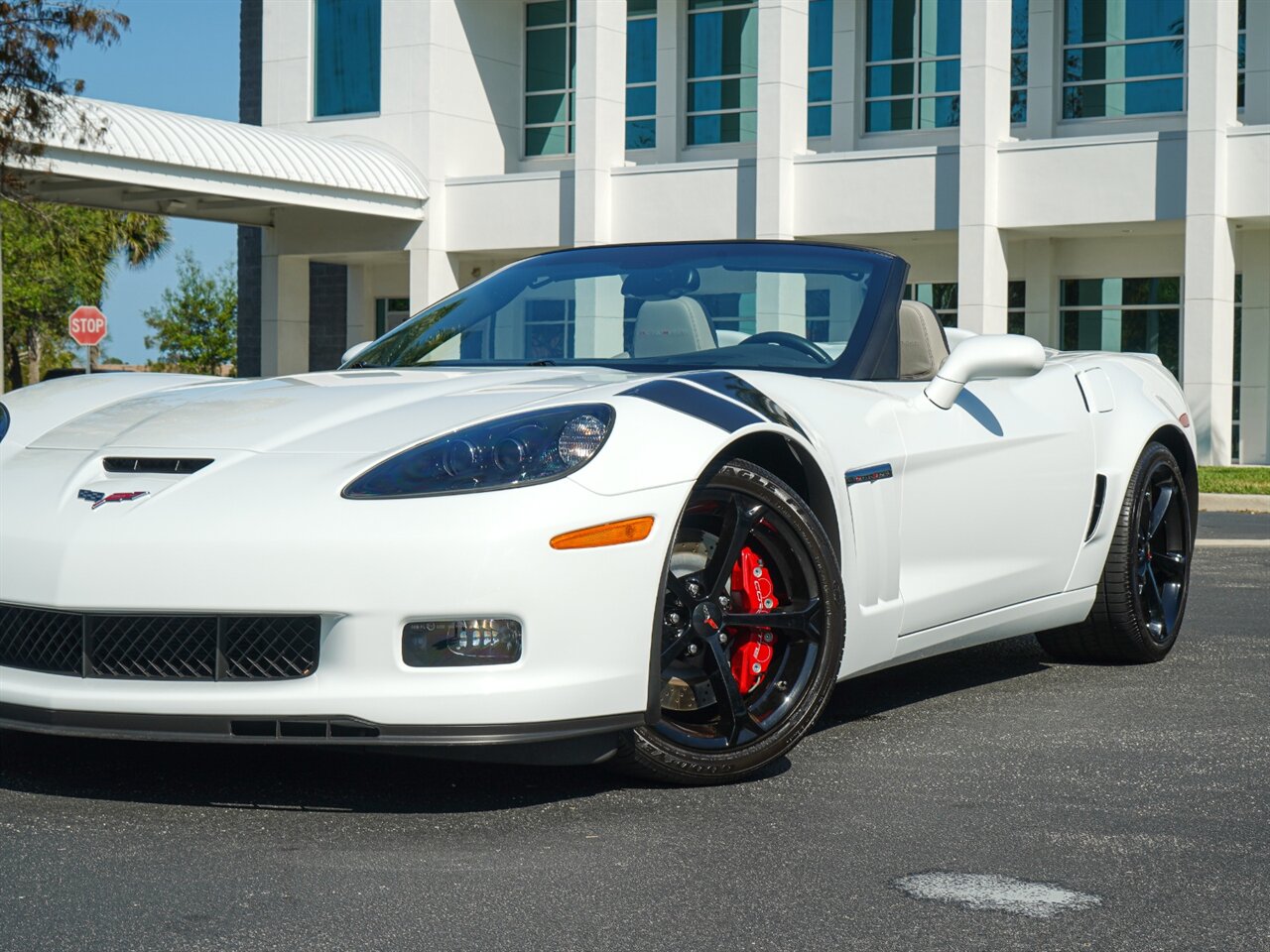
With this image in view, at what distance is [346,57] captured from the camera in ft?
106

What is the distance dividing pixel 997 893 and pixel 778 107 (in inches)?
1009

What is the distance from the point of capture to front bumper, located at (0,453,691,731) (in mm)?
3707

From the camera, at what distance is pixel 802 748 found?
186 inches

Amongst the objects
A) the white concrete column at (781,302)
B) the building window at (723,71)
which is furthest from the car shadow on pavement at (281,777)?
the building window at (723,71)

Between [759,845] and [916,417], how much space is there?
5.22ft

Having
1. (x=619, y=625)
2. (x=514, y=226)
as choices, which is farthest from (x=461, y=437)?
(x=514, y=226)

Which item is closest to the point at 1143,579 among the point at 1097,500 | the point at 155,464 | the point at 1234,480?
the point at 1097,500

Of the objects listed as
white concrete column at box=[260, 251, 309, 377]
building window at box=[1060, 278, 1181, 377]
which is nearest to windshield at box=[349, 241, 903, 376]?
building window at box=[1060, 278, 1181, 377]

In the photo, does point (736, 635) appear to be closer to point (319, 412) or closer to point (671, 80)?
point (319, 412)

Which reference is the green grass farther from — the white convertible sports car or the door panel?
the white convertible sports car

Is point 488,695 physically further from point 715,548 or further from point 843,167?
point 843,167

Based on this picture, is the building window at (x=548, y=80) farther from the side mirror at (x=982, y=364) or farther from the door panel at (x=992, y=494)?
the side mirror at (x=982, y=364)

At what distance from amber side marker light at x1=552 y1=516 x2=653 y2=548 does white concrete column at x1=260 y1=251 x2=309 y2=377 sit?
30124mm

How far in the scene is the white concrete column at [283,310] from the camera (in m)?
33.7
